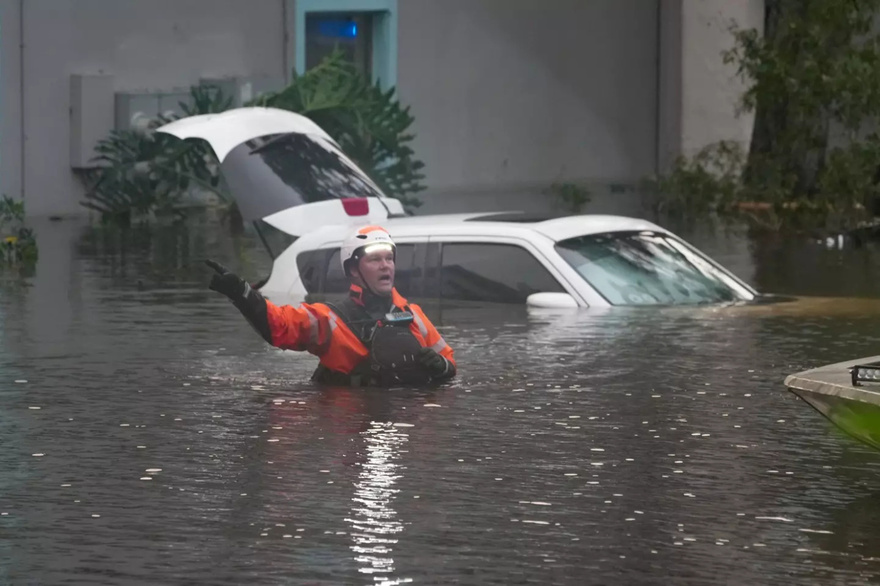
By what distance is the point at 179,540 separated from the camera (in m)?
7.77

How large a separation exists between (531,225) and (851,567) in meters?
8.00

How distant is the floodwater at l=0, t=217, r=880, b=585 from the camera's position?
7.51m

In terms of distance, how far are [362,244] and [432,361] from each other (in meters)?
0.73

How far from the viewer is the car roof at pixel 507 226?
15148 millimetres

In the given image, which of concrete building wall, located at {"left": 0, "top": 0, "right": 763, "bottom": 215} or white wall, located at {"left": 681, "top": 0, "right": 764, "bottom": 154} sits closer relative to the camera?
concrete building wall, located at {"left": 0, "top": 0, "right": 763, "bottom": 215}

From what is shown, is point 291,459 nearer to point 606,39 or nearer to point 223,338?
point 223,338

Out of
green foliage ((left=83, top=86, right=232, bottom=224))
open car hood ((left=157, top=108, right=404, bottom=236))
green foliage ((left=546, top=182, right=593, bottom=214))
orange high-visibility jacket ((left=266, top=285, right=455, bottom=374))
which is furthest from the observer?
green foliage ((left=546, top=182, right=593, bottom=214))

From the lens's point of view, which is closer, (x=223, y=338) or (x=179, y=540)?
(x=179, y=540)

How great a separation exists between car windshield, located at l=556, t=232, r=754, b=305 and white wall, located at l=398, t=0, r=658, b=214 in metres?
15.0

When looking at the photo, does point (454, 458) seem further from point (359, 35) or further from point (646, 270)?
point (359, 35)

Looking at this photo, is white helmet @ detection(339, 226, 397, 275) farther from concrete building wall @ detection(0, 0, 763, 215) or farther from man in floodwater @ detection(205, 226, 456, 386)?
concrete building wall @ detection(0, 0, 763, 215)

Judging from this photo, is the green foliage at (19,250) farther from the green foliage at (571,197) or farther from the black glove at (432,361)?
the green foliage at (571,197)

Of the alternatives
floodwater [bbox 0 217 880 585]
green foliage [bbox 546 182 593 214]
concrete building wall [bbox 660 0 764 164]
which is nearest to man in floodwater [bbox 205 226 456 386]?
Answer: floodwater [bbox 0 217 880 585]

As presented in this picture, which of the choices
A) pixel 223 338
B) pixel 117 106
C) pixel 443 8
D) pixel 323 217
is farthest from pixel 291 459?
pixel 443 8
